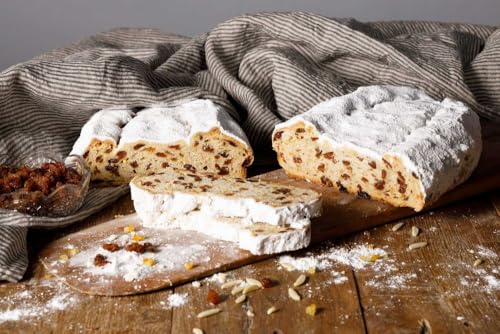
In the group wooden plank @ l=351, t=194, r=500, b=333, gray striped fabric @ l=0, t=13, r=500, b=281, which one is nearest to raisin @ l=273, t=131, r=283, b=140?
gray striped fabric @ l=0, t=13, r=500, b=281

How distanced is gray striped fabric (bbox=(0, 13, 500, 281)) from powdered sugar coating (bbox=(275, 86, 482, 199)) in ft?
1.47

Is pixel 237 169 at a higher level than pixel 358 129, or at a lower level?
lower

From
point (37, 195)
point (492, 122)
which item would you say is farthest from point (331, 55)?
point (37, 195)

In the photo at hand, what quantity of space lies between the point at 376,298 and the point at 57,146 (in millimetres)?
2245

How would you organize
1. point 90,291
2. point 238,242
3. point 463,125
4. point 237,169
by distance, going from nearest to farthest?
point 90,291, point 238,242, point 463,125, point 237,169

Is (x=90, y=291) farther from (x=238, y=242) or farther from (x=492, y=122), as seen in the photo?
(x=492, y=122)

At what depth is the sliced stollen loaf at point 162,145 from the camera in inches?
170

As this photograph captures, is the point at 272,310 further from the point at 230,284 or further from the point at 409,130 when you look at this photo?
the point at 409,130

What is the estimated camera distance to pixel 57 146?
470 centimetres

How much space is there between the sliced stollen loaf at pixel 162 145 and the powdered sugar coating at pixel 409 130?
1.10 feet

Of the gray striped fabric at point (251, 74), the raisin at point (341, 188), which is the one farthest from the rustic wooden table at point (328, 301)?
the gray striped fabric at point (251, 74)

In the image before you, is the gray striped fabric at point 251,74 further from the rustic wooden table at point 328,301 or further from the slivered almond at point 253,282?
the slivered almond at point 253,282

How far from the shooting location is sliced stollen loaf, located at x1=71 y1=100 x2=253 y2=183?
14.2 feet

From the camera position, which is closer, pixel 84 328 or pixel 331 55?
pixel 84 328
